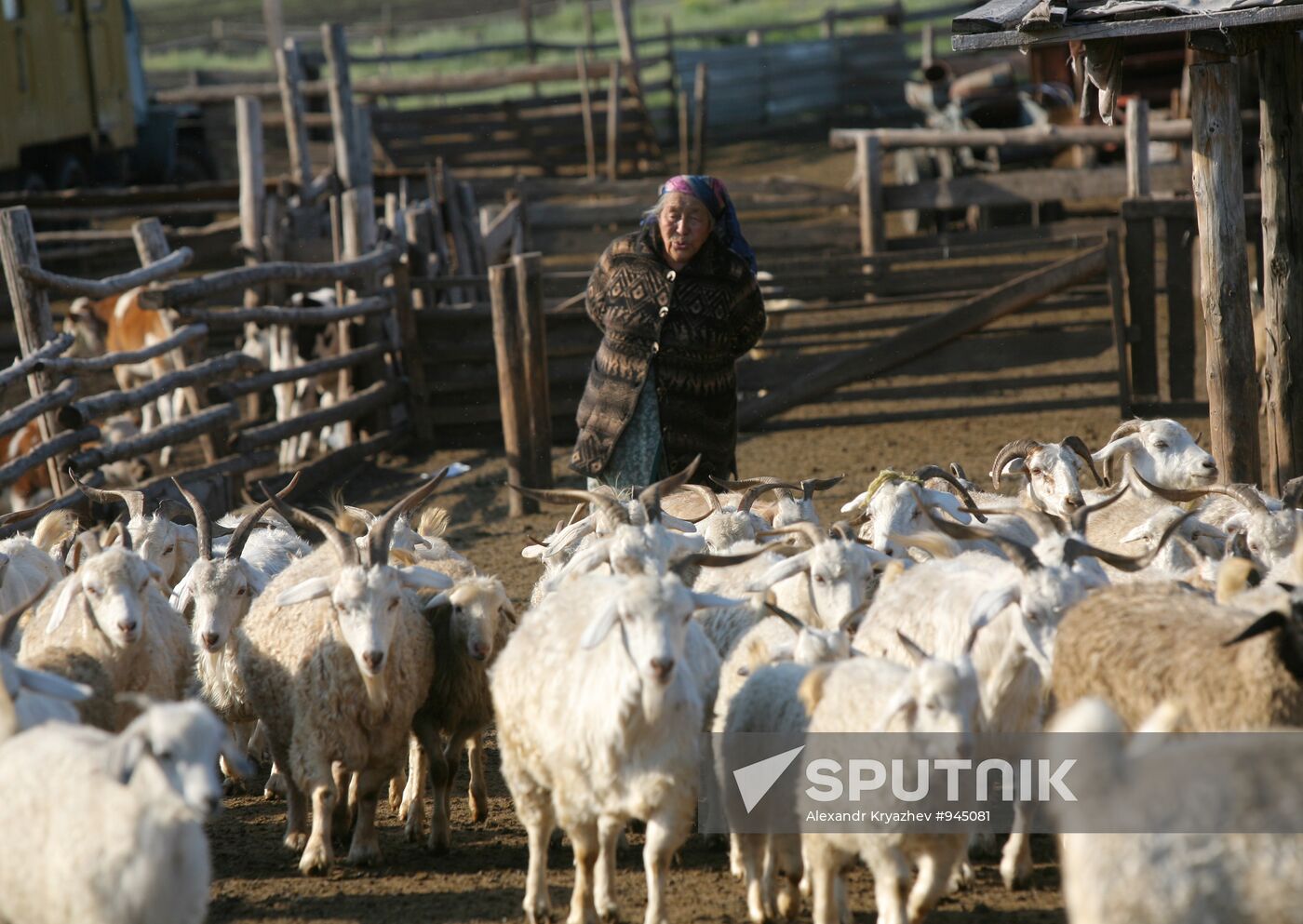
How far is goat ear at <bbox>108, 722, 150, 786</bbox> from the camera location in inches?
156

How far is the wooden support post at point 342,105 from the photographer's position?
15375 millimetres

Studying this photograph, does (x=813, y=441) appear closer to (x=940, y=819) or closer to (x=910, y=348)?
(x=910, y=348)

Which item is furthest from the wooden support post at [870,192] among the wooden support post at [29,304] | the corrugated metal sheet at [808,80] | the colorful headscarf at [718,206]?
the corrugated metal sheet at [808,80]

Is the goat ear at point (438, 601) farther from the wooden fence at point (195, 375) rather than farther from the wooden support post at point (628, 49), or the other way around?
the wooden support post at point (628, 49)

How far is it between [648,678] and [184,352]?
690 cm

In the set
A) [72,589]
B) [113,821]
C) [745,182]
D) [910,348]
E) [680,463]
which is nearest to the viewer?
[113,821]

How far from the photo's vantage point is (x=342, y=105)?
1553 cm

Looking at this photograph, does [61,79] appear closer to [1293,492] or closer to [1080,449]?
[1080,449]

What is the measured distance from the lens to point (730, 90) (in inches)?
1111

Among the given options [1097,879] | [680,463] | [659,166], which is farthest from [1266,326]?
[659,166]

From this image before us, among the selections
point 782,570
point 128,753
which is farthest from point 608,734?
point 128,753

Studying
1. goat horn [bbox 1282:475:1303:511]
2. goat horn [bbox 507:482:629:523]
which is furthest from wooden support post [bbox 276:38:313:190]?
goat horn [bbox 1282:475:1303:511]

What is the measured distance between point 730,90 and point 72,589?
24.0 metres

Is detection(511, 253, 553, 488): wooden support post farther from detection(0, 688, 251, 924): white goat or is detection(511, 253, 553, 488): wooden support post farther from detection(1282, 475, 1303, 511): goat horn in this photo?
detection(0, 688, 251, 924): white goat
